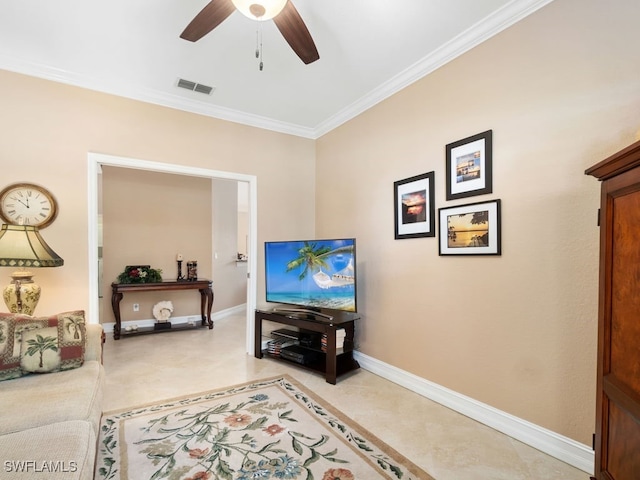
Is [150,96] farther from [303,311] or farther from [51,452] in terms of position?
[51,452]

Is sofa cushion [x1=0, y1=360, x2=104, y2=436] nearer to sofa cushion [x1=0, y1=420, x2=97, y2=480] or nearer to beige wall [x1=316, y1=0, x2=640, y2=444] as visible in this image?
sofa cushion [x1=0, y1=420, x2=97, y2=480]

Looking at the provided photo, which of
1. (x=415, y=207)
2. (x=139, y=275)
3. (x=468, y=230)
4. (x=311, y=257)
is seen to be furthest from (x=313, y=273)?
(x=139, y=275)

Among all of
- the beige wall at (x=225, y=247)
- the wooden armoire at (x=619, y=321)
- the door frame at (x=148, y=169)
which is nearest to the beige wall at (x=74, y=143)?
the door frame at (x=148, y=169)

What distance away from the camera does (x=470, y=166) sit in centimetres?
235

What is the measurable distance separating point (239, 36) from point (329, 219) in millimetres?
2125

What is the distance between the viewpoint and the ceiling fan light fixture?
159 cm

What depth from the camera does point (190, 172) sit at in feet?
11.2

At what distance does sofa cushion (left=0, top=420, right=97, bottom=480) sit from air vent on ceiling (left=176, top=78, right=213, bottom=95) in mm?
2778

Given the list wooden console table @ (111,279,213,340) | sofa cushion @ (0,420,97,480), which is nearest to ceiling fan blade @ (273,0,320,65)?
sofa cushion @ (0,420,97,480)

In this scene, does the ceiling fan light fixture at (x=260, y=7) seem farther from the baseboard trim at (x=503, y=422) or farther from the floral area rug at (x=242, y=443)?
the baseboard trim at (x=503, y=422)

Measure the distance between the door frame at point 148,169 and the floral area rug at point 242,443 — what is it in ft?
3.90

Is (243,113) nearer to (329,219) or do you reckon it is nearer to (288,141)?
(288,141)

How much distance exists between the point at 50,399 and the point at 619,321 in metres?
2.36

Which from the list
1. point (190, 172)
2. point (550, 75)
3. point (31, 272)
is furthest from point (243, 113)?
point (550, 75)
